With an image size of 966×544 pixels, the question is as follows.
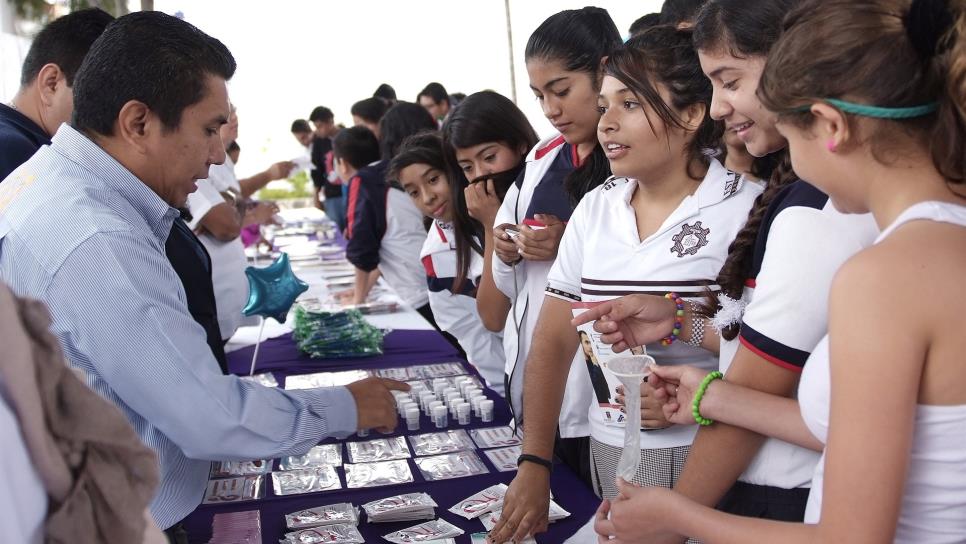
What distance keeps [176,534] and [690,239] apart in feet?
3.27

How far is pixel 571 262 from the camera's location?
159cm

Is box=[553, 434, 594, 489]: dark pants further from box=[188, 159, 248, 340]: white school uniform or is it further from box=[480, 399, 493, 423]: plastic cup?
box=[188, 159, 248, 340]: white school uniform

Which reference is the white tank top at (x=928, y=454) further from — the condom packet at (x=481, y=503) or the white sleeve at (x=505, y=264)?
the white sleeve at (x=505, y=264)

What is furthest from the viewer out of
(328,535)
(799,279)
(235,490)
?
(235,490)

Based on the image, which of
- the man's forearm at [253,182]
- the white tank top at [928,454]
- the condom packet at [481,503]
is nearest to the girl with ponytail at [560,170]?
the condom packet at [481,503]

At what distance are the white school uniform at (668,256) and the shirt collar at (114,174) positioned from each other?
753 millimetres

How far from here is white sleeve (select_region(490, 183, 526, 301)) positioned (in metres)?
2.10

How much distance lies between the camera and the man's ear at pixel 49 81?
2225mm

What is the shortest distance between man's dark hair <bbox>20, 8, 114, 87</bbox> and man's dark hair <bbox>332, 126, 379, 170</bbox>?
2488 mm

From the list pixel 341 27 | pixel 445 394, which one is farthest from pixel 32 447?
pixel 341 27

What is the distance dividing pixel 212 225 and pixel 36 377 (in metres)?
2.42

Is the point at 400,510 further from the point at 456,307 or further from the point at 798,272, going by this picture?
the point at 456,307

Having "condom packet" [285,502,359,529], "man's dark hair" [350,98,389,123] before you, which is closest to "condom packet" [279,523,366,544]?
"condom packet" [285,502,359,529]

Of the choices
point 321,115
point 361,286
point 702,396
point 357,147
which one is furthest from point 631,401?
point 321,115
